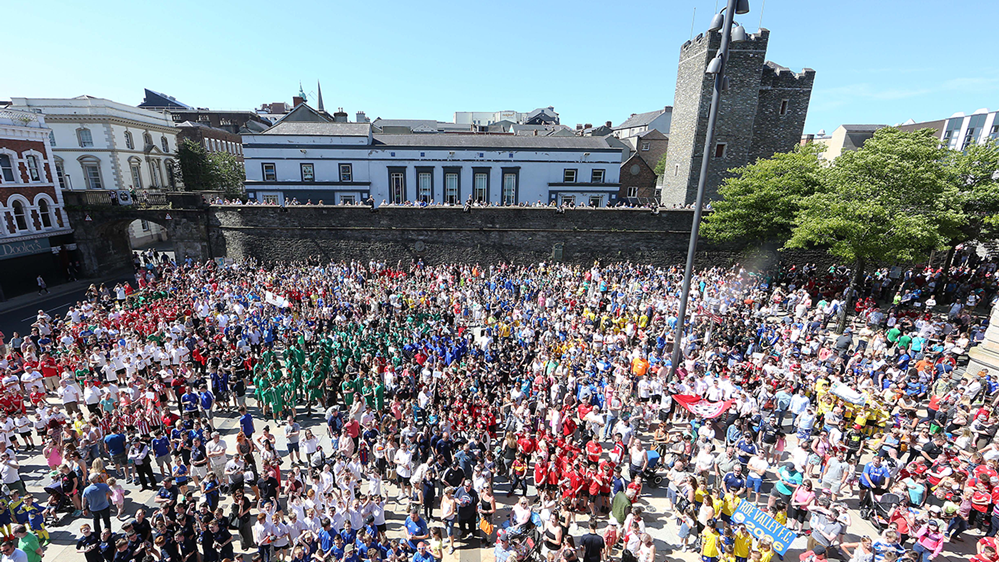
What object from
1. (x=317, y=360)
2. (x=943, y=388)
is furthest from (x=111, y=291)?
(x=943, y=388)

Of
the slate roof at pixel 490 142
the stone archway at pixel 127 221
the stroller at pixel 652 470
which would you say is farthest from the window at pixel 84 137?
the stroller at pixel 652 470

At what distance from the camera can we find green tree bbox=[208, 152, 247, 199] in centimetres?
4612

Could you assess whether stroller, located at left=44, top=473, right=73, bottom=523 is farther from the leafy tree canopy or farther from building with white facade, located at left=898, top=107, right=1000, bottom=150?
building with white facade, located at left=898, top=107, right=1000, bottom=150

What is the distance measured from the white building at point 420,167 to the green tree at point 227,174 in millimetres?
12974

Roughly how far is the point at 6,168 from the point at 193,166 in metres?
18.8

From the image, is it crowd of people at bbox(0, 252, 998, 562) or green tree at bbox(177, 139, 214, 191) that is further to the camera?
green tree at bbox(177, 139, 214, 191)

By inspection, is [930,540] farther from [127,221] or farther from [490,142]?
[127,221]

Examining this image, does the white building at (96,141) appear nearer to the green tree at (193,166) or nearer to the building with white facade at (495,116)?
the green tree at (193,166)

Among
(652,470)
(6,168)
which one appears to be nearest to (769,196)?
(652,470)

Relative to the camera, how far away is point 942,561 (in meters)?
8.13

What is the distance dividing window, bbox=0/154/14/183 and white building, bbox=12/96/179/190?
10.0 meters

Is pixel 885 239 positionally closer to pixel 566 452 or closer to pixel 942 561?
pixel 942 561

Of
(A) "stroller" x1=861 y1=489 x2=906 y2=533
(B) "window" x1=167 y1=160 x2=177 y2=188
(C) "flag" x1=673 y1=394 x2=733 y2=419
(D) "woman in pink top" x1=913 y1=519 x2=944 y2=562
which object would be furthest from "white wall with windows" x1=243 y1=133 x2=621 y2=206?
(D) "woman in pink top" x1=913 y1=519 x2=944 y2=562

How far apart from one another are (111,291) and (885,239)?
4008cm
